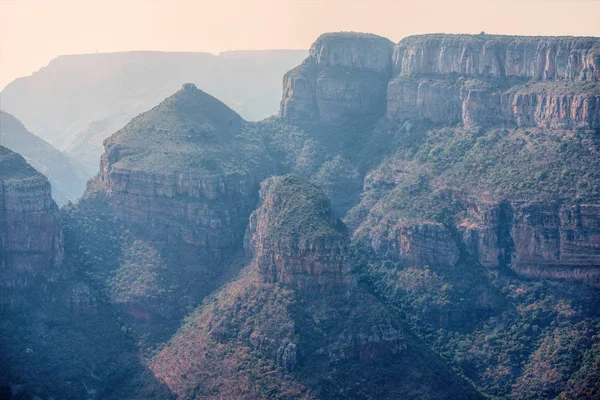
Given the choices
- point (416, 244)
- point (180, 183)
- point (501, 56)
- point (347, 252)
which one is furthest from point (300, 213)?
point (501, 56)

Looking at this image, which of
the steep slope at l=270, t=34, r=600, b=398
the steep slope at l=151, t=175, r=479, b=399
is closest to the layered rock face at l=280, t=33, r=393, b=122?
the steep slope at l=270, t=34, r=600, b=398

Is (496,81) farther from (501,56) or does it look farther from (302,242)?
(302,242)

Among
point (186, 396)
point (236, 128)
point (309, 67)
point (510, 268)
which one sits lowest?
point (186, 396)

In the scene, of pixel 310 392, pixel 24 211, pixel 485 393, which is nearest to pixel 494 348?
pixel 485 393

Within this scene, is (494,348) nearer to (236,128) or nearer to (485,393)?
(485,393)

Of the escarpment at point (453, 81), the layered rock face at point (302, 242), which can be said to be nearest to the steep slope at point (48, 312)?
the layered rock face at point (302, 242)

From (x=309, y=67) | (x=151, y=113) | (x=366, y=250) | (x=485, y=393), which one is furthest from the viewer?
(x=309, y=67)

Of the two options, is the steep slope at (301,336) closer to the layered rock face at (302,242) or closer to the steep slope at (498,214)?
the layered rock face at (302,242)
